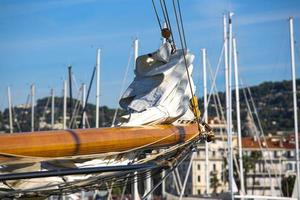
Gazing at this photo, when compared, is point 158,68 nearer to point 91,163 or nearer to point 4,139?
point 91,163

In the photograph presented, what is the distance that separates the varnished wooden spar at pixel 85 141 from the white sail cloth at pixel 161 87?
1.15 ft

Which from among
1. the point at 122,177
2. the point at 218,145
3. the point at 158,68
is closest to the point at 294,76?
the point at 158,68

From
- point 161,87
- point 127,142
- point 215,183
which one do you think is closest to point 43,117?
point 215,183

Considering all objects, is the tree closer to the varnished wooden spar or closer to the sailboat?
the sailboat

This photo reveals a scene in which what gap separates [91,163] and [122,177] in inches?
14.6

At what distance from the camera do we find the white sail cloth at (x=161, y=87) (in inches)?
307

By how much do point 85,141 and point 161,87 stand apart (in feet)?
5.93

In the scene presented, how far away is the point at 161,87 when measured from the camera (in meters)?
7.99

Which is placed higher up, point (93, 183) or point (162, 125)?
point (162, 125)

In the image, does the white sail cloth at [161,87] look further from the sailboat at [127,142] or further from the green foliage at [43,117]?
the green foliage at [43,117]

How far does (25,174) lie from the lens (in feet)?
17.7

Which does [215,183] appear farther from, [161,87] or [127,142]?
[127,142]

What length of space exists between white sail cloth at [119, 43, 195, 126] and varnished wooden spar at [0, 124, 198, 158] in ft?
1.15

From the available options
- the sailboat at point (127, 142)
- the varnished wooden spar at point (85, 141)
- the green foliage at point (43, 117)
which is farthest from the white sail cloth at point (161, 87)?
the green foliage at point (43, 117)
